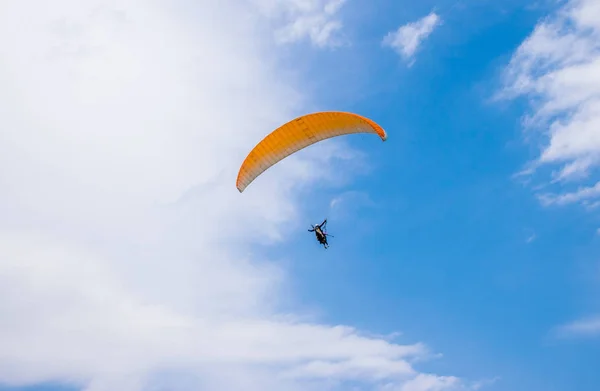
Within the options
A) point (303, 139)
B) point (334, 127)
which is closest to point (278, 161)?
point (303, 139)

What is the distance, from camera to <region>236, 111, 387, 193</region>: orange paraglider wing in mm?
38438

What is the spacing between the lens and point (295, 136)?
134 feet

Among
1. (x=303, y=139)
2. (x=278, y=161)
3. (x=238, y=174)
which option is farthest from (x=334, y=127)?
(x=238, y=174)

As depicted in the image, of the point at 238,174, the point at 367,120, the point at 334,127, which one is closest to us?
the point at 367,120

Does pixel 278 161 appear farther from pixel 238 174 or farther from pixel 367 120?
pixel 367 120

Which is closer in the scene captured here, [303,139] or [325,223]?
[303,139]

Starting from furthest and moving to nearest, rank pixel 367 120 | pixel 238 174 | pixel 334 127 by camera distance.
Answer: pixel 238 174, pixel 334 127, pixel 367 120

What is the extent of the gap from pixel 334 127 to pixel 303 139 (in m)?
2.67

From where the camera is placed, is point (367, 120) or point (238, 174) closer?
point (367, 120)

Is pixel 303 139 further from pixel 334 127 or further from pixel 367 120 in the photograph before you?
pixel 367 120

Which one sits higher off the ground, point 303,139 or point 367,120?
point 303,139

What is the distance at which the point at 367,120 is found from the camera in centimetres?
3588

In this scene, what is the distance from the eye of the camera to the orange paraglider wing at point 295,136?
38438 mm

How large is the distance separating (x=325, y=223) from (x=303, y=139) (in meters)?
7.44
